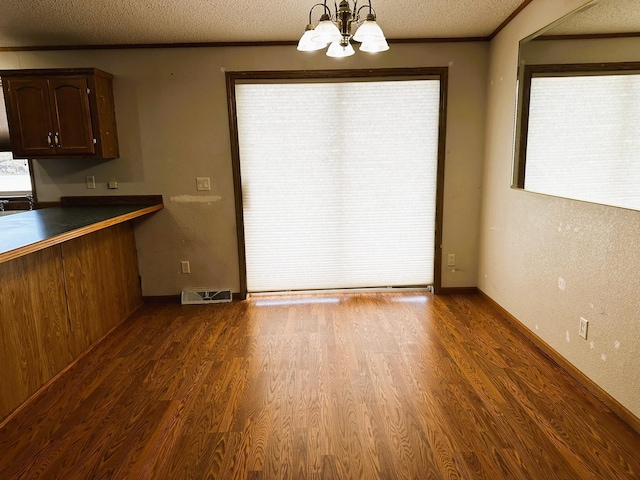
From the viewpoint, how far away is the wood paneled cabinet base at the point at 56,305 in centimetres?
219

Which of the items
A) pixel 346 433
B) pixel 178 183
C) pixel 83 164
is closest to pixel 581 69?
pixel 346 433

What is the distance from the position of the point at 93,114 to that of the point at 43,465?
8.48 feet

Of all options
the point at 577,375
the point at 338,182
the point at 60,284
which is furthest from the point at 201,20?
the point at 577,375

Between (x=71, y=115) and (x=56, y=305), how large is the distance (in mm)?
1604

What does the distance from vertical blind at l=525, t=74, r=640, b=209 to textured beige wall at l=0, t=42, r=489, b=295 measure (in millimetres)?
918

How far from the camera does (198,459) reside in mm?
1845

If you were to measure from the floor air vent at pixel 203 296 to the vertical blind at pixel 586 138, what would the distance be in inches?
108

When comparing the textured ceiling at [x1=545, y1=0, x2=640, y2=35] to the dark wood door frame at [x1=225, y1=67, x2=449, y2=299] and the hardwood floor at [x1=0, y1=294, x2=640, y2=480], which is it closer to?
the dark wood door frame at [x1=225, y1=67, x2=449, y2=299]

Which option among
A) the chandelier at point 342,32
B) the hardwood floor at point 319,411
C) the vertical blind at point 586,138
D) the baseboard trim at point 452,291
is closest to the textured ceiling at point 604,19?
the vertical blind at point 586,138

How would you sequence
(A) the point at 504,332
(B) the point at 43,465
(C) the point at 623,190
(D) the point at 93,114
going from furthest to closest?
(D) the point at 93,114
(A) the point at 504,332
(C) the point at 623,190
(B) the point at 43,465

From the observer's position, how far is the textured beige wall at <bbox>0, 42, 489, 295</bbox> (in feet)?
11.8

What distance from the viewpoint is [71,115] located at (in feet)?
10.9

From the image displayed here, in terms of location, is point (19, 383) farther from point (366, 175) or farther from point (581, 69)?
point (581, 69)

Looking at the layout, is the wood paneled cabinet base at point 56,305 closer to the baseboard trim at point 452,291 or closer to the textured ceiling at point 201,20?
the textured ceiling at point 201,20
